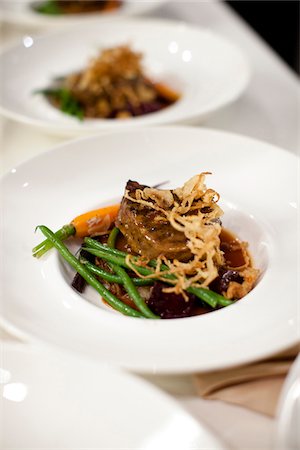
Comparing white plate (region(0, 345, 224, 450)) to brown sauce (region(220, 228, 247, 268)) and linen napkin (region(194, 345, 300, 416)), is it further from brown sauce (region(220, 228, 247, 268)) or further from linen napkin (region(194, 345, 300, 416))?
brown sauce (region(220, 228, 247, 268))

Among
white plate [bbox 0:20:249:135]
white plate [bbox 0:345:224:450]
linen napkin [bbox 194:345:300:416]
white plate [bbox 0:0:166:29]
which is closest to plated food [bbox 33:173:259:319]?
linen napkin [bbox 194:345:300:416]

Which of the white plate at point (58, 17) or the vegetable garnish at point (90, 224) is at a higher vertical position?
the white plate at point (58, 17)

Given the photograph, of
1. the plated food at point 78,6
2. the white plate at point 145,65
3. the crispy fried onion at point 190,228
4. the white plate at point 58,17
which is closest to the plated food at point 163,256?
the crispy fried onion at point 190,228

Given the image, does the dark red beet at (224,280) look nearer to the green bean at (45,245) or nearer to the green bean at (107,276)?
the green bean at (107,276)

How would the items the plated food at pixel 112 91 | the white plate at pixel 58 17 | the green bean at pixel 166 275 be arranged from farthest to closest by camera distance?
the white plate at pixel 58 17 < the plated food at pixel 112 91 < the green bean at pixel 166 275

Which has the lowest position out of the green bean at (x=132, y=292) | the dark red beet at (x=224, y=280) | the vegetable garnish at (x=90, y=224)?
the dark red beet at (x=224, y=280)

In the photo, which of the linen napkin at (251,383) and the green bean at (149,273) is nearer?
the linen napkin at (251,383)

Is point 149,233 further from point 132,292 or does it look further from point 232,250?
point 232,250
